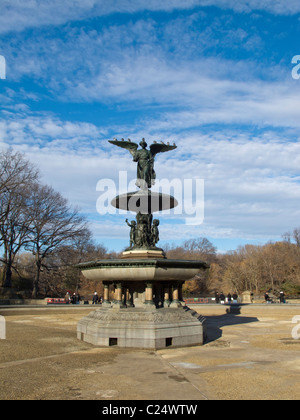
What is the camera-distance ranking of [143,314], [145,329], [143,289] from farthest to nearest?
[143,289] → [143,314] → [145,329]

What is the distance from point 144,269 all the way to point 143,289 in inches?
81.4

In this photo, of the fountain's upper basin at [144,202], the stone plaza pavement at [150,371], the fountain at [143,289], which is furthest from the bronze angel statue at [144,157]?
the stone plaza pavement at [150,371]

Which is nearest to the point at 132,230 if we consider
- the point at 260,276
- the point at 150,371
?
the point at 150,371

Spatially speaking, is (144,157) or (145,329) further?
(144,157)

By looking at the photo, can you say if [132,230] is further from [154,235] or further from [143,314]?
[143,314]

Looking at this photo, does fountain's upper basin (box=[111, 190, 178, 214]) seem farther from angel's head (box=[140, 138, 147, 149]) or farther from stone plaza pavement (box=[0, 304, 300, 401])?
stone plaza pavement (box=[0, 304, 300, 401])

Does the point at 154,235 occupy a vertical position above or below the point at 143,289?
above

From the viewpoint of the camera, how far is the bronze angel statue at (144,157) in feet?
48.6

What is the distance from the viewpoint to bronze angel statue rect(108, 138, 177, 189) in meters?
14.8

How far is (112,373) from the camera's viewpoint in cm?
729

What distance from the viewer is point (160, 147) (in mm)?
15258

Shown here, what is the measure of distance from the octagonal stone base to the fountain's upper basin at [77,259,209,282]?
1190 millimetres

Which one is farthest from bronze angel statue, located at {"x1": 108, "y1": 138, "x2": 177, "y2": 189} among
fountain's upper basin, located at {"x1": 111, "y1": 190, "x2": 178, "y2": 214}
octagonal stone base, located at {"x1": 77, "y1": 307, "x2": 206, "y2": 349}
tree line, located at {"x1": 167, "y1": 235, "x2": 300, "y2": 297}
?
tree line, located at {"x1": 167, "y1": 235, "x2": 300, "y2": 297}
